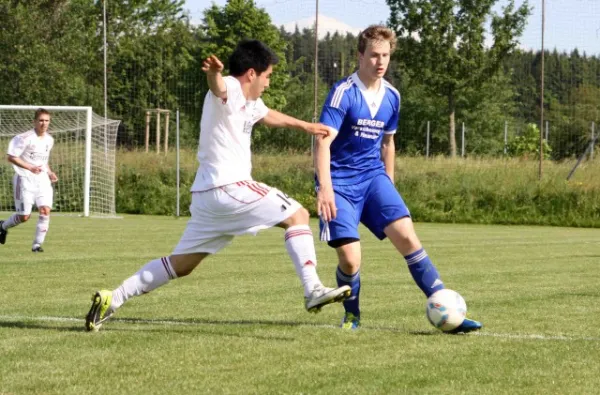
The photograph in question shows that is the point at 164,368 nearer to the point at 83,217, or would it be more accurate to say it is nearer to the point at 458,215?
the point at 83,217

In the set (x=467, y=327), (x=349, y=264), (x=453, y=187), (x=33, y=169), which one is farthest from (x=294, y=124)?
(x=453, y=187)

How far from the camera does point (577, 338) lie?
648cm

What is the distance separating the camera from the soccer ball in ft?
21.3

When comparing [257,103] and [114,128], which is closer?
[257,103]

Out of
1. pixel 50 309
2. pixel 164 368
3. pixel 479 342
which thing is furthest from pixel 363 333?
pixel 50 309

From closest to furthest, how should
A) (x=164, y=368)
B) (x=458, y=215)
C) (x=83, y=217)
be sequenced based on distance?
(x=164, y=368) → (x=83, y=217) → (x=458, y=215)

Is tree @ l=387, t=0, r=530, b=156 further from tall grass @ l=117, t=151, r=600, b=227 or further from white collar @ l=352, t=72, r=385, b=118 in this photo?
white collar @ l=352, t=72, r=385, b=118

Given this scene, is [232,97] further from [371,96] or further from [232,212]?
[371,96]

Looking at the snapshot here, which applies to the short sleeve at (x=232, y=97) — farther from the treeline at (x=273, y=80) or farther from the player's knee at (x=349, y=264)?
the treeline at (x=273, y=80)

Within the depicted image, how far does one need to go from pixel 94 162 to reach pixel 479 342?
2274 centimetres

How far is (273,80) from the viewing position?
41125 mm

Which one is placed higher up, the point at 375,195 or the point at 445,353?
the point at 375,195

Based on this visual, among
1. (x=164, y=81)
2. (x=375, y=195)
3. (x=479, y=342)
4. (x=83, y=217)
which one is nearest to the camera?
(x=479, y=342)

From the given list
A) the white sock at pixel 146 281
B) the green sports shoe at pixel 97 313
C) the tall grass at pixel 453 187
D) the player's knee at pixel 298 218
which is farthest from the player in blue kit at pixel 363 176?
the tall grass at pixel 453 187
